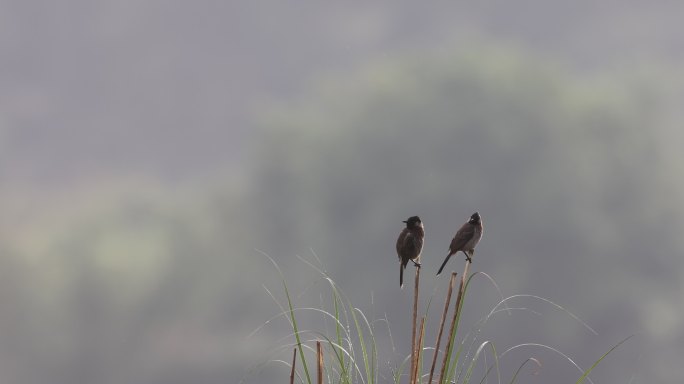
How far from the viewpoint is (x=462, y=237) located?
9.64 feet

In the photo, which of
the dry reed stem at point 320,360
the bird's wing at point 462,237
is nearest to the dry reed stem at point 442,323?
the dry reed stem at point 320,360

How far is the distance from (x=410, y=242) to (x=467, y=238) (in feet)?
0.80

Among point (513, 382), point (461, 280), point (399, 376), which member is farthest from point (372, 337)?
point (513, 382)

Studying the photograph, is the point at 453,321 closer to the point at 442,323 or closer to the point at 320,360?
the point at 442,323

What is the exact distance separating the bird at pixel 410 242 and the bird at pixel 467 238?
138 mm

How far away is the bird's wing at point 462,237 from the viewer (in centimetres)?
293

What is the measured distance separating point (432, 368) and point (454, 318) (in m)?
0.17

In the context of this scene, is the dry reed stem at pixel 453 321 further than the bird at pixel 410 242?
No

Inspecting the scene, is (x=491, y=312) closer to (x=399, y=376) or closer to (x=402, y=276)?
(x=399, y=376)

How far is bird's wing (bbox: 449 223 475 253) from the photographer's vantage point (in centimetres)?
293

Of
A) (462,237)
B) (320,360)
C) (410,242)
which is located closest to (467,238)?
(462,237)

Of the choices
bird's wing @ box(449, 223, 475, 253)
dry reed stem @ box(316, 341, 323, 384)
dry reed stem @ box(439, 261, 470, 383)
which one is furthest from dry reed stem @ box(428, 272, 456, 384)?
bird's wing @ box(449, 223, 475, 253)

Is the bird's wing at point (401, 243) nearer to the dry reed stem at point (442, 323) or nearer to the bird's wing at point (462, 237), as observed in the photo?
the bird's wing at point (462, 237)

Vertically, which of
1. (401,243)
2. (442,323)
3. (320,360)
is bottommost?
(320,360)
